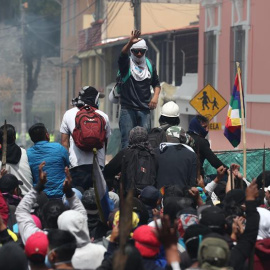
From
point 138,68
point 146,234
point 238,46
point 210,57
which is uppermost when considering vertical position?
point 238,46

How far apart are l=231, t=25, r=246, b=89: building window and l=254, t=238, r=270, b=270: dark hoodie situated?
72.5 feet

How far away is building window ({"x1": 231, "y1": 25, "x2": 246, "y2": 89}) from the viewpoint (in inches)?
1184

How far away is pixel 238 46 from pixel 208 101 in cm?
969

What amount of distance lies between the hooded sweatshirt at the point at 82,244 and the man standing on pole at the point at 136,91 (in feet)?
14.5

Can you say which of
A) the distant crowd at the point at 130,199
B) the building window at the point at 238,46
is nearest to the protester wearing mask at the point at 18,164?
the distant crowd at the point at 130,199

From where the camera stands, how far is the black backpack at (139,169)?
1008cm

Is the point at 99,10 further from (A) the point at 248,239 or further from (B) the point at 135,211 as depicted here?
(A) the point at 248,239

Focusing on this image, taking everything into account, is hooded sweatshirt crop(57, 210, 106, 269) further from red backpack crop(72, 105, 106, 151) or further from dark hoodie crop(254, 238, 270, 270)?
red backpack crop(72, 105, 106, 151)

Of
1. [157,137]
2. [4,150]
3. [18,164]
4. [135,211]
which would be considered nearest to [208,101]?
[157,137]

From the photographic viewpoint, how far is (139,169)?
33.2 ft

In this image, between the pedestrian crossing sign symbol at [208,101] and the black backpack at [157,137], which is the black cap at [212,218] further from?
the pedestrian crossing sign symbol at [208,101]

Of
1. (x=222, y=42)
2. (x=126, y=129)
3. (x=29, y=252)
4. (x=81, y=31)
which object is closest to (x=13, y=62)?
(x=81, y=31)

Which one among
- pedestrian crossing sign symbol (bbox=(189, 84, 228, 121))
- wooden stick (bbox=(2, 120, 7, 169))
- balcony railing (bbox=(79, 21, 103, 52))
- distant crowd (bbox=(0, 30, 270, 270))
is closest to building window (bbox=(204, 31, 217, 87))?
pedestrian crossing sign symbol (bbox=(189, 84, 228, 121))

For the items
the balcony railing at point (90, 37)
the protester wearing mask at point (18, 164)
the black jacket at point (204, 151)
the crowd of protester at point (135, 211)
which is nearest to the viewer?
the crowd of protester at point (135, 211)
